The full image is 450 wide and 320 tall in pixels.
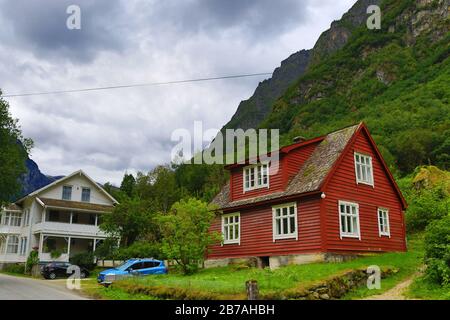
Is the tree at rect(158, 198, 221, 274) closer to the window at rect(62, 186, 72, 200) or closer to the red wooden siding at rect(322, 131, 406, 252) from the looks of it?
Answer: the red wooden siding at rect(322, 131, 406, 252)

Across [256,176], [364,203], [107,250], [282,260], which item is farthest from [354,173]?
[107,250]

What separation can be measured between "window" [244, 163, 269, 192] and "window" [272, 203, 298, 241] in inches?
83.6

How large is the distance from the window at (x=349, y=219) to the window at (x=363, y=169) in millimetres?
1859

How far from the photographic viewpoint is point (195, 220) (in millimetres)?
24125

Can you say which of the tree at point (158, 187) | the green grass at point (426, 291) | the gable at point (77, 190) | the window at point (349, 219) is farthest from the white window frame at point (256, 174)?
the tree at point (158, 187)

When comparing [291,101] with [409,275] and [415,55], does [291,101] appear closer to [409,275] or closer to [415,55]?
[415,55]

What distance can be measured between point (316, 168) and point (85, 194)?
106 ft

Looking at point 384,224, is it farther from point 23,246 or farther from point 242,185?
point 23,246

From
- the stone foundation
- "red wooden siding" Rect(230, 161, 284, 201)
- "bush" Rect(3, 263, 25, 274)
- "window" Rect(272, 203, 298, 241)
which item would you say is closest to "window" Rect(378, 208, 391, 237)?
the stone foundation

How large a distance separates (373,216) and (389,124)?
53.9 meters

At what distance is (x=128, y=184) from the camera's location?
3110 inches

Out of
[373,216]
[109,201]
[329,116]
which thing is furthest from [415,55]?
[373,216]

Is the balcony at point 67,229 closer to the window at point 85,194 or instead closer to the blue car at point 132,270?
the window at point 85,194

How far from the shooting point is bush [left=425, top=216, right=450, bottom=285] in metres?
14.4
